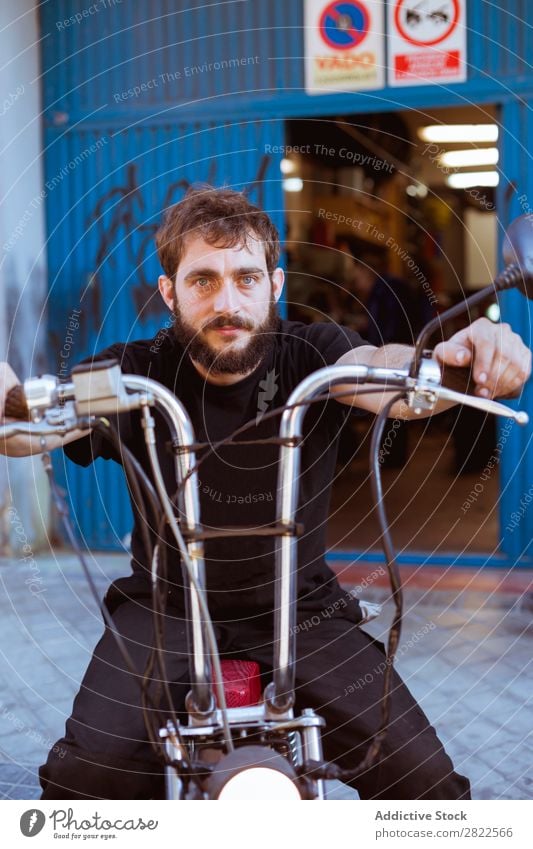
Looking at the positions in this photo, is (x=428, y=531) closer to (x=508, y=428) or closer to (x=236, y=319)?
(x=508, y=428)

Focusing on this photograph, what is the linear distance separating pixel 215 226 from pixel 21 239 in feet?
12.6

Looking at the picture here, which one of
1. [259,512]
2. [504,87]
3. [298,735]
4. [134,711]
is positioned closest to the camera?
[298,735]

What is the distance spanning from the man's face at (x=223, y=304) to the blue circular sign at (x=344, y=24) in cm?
327

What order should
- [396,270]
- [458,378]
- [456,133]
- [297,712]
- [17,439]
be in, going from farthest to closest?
[396,270]
[456,133]
[297,712]
[17,439]
[458,378]

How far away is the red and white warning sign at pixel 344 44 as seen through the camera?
496 cm

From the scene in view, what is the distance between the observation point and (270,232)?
220 cm

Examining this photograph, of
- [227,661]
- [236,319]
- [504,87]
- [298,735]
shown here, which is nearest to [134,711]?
[227,661]

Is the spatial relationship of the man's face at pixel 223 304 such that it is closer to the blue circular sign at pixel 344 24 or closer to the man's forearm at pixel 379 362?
the man's forearm at pixel 379 362

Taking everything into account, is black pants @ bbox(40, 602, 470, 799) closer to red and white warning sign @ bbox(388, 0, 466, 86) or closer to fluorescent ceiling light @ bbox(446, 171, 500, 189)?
red and white warning sign @ bbox(388, 0, 466, 86)

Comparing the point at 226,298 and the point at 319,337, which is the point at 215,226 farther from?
the point at 319,337

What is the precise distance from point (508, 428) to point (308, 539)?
334cm

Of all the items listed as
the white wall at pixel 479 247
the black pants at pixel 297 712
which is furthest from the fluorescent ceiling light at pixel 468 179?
the black pants at pixel 297 712

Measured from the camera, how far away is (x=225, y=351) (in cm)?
209

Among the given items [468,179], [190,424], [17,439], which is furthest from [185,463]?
[468,179]
